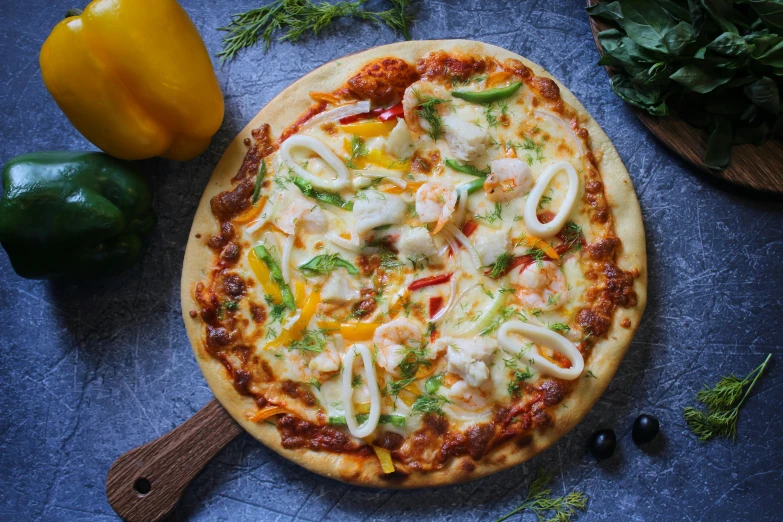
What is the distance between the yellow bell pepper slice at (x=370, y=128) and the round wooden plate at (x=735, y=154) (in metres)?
1.73

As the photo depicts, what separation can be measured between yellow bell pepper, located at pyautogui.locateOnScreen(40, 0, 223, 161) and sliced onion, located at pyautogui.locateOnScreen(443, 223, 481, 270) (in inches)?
70.4

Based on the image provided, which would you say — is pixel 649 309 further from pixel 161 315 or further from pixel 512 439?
pixel 161 315

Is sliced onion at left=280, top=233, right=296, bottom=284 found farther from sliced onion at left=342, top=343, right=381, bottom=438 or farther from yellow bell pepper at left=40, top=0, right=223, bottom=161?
yellow bell pepper at left=40, top=0, right=223, bottom=161

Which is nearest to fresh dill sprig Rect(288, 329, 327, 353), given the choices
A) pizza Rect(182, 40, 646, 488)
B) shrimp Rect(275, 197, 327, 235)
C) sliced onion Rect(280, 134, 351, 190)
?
pizza Rect(182, 40, 646, 488)

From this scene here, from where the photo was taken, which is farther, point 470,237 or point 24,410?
point 24,410

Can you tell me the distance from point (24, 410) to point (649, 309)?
470 cm

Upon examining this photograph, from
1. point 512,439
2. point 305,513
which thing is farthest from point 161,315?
point 512,439

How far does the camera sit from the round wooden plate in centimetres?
476

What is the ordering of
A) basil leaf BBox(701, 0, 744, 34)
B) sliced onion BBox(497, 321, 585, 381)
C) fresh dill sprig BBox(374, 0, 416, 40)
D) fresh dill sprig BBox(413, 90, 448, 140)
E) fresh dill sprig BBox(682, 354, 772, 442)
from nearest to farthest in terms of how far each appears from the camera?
1. basil leaf BBox(701, 0, 744, 34)
2. sliced onion BBox(497, 321, 585, 381)
3. fresh dill sprig BBox(413, 90, 448, 140)
4. fresh dill sprig BBox(682, 354, 772, 442)
5. fresh dill sprig BBox(374, 0, 416, 40)

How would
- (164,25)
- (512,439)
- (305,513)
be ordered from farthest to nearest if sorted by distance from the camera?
(305,513), (512,439), (164,25)

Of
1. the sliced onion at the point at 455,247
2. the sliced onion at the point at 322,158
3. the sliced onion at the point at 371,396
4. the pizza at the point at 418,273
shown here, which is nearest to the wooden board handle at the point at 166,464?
the pizza at the point at 418,273

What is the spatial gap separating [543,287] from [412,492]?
5.73 ft

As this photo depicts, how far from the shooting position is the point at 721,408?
4.85 metres

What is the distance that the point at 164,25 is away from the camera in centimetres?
422
